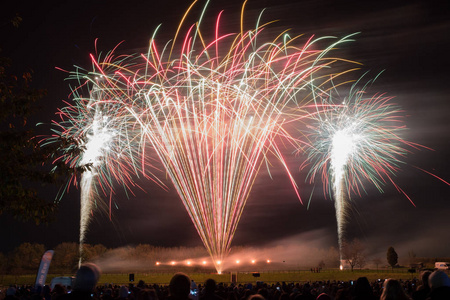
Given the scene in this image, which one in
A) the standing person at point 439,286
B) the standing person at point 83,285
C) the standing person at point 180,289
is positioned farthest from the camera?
the standing person at point 439,286

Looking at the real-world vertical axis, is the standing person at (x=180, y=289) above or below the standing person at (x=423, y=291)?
above

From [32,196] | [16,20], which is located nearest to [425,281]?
[32,196]

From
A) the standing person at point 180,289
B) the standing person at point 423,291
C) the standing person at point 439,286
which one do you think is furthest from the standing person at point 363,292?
the standing person at point 180,289

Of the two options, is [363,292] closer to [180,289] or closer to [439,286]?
[439,286]

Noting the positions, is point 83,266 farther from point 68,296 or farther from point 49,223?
point 49,223

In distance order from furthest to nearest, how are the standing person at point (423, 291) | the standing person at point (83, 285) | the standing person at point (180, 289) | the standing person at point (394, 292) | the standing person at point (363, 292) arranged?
the standing person at point (423, 291) → the standing person at point (363, 292) → the standing person at point (394, 292) → the standing person at point (180, 289) → the standing person at point (83, 285)

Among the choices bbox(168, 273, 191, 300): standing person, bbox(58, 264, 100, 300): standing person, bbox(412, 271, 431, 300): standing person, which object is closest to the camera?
bbox(58, 264, 100, 300): standing person

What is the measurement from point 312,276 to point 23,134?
48.2 metres

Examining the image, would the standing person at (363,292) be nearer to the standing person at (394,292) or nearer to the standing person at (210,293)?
the standing person at (394,292)

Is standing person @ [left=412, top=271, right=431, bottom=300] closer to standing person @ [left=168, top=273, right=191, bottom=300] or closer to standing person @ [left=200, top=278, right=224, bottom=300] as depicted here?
standing person @ [left=200, top=278, right=224, bottom=300]

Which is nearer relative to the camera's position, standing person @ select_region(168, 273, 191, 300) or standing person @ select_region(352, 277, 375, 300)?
standing person @ select_region(168, 273, 191, 300)

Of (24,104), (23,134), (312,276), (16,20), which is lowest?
(312,276)

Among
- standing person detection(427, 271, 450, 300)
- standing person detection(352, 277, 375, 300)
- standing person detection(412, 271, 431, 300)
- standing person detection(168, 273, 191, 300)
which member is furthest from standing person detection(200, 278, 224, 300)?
standing person detection(412, 271, 431, 300)

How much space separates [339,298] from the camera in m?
7.18
